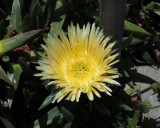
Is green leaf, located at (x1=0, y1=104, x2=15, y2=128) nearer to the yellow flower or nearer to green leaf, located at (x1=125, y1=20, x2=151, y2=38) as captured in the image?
the yellow flower

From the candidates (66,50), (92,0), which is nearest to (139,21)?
(92,0)

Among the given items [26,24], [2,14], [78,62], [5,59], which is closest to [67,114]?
[78,62]

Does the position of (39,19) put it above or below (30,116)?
above

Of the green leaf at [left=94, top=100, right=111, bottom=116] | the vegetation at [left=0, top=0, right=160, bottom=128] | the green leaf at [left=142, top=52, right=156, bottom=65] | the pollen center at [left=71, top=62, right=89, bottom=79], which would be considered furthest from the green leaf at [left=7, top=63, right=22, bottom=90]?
the green leaf at [left=142, top=52, right=156, bottom=65]

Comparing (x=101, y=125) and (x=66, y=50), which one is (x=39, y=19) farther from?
(x=101, y=125)

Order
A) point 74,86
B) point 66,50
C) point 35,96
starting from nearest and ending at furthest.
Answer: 1. point 74,86
2. point 66,50
3. point 35,96

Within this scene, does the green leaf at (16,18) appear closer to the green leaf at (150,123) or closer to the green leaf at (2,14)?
the green leaf at (2,14)
